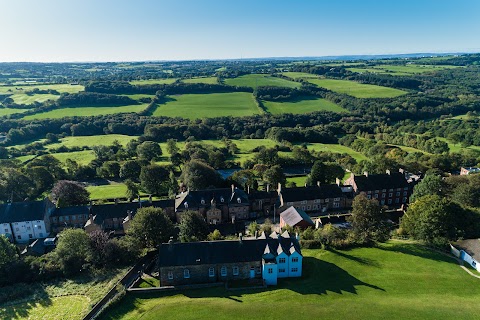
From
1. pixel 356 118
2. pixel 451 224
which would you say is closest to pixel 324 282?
pixel 451 224

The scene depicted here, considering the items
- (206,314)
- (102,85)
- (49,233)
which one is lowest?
(49,233)

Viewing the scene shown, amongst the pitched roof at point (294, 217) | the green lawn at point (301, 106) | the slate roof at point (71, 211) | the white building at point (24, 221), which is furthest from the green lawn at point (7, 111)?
the pitched roof at point (294, 217)

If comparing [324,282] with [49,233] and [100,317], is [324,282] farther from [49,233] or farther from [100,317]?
[49,233]

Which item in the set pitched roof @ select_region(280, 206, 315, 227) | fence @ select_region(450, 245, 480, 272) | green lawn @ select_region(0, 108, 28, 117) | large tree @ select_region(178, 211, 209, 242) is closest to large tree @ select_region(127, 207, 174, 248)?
large tree @ select_region(178, 211, 209, 242)

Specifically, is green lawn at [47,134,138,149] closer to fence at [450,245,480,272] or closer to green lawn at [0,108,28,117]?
A: green lawn at [0,108,28,117]

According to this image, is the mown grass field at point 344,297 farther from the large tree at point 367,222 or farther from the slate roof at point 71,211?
the slate roof at point 71,211

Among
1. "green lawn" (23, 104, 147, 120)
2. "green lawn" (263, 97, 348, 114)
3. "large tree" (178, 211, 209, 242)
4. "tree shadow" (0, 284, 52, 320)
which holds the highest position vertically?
"green lawn" (23, 104, 147, 120)
